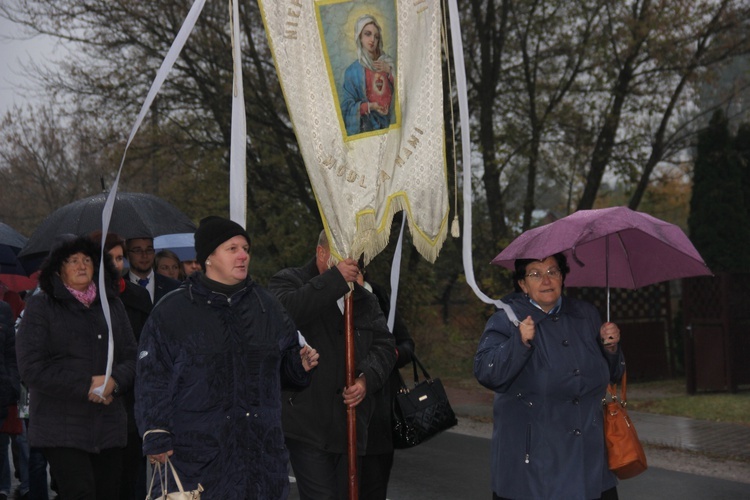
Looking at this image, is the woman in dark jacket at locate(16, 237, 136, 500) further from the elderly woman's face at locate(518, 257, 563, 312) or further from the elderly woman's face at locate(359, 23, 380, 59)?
the elderly woman's face at locate(518, 257, 563, 312)

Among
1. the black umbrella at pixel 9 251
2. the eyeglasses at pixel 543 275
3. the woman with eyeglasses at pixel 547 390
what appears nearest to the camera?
the woman with eyeglasses at pixel 547 390

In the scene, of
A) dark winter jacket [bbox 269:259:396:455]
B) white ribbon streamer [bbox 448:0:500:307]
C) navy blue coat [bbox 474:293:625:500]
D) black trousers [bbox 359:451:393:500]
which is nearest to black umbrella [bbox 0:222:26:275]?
dark winter jacket [bbox 269:259:396:455]

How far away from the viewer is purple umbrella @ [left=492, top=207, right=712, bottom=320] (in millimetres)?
4723

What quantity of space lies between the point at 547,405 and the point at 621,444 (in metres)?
0.42

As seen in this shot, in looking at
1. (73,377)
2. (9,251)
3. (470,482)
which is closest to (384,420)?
(73,377)

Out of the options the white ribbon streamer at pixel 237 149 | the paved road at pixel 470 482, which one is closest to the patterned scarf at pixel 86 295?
the white ribbon streamer at pixel 237 149

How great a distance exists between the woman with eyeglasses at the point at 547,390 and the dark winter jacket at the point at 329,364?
88 centimetres

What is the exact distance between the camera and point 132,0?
1822 cm

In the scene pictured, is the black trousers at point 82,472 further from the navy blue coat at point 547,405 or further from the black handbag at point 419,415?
the navy blue coat at point 547,405

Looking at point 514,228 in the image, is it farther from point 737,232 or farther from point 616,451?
point 616,451

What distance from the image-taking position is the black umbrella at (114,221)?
7.25 m

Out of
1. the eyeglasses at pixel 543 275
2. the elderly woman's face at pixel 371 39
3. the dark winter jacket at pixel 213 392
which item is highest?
the elderly woman's face at pixel 371 39

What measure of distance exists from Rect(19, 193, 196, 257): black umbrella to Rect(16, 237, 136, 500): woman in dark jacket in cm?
136

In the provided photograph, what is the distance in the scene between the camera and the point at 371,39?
4977 millimetres
